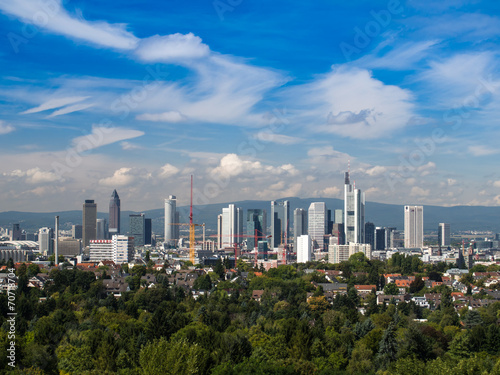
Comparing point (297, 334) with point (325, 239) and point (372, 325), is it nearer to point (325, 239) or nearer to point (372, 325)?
point (372, 325)

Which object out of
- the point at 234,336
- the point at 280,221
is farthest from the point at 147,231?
the point at 234,336

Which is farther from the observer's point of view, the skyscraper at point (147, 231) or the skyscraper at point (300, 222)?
the skyscraper at point (300, 222)

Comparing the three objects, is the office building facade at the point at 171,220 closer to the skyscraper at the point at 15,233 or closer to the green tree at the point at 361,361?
the skyscraper at the point at 15,233

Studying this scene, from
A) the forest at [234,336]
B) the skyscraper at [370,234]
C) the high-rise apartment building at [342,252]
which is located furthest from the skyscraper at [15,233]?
the forest at [234,336]

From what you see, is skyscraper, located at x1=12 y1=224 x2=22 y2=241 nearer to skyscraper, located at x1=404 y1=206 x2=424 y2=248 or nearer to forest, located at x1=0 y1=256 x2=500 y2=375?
skyscraper, located at x1=404 y1=206 x2=424 y2=248

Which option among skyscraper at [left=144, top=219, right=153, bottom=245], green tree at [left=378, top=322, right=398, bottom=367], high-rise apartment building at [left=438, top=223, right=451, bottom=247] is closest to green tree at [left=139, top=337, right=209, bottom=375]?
green tree at [left=378, top=322, right=398, bottom=367]

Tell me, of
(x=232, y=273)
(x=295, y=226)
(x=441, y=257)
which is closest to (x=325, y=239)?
(x=295, y=226)
